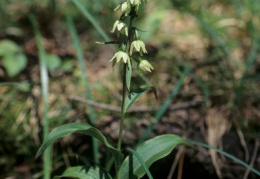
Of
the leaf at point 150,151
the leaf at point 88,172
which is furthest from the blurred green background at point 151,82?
the leaf at point 150,151

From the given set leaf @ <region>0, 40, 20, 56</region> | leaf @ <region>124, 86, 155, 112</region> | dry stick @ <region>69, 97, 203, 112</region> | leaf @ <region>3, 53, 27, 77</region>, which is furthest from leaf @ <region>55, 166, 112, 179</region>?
leaf @ <region>0, 40, 20, 56</region>

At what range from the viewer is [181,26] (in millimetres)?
3258

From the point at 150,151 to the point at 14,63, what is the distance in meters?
1.47

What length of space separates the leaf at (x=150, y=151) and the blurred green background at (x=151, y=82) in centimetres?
28

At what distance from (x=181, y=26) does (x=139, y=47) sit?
195 cm

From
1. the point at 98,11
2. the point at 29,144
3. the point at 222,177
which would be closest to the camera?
the point at 222,177

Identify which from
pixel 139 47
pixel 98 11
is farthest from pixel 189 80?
pixel 139 47

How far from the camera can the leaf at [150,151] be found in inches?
59.1

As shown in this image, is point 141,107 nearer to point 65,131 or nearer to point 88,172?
point 88,172

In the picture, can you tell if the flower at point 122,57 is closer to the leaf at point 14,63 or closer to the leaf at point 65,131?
the leaf at point 65,131

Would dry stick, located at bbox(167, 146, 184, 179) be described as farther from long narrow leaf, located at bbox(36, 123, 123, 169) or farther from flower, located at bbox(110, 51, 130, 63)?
flower, located at bbox(110, 51, 130, 63)

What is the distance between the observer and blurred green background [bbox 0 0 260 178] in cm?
207

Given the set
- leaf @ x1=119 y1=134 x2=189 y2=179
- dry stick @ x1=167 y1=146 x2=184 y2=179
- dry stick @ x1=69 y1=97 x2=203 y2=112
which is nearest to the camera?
leaf @ x1=119 y1=134 x2=189 y2=179

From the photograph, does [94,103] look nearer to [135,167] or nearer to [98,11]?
[135,167]
